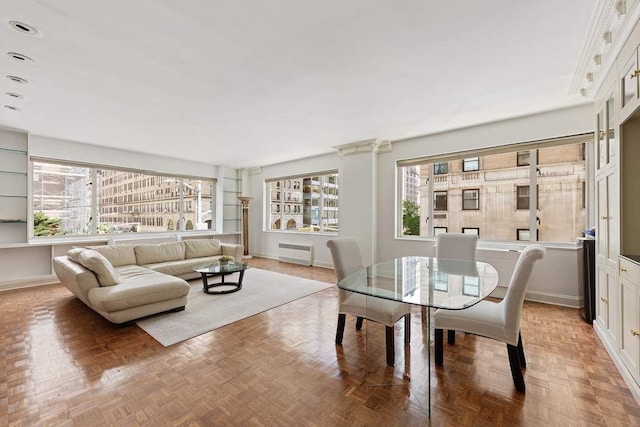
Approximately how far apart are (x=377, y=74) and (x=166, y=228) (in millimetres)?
5941

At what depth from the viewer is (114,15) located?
1837mm

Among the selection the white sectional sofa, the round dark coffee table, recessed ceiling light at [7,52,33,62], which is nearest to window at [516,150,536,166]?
the round dark coffee table

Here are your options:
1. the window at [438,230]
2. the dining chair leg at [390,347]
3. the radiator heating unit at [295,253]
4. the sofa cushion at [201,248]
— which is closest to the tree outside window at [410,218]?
the window at [438,230]

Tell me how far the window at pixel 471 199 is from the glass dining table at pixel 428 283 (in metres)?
1.74

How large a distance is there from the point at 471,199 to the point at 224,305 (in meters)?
4.00

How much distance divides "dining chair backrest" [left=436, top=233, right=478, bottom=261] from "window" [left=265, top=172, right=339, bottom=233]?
3064 millimetres

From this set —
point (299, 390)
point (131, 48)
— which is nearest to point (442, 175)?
point (299, 390)

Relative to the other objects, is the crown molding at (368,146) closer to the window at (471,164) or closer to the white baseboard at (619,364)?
the window at (471,164)

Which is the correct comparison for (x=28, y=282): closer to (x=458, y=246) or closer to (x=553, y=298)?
(x=458, y=246)

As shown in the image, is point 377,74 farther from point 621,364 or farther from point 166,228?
point 166,228

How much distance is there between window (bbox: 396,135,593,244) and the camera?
3588mm

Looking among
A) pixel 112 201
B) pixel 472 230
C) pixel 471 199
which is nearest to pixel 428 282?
pixel 472 230

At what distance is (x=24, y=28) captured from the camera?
6.45 ft

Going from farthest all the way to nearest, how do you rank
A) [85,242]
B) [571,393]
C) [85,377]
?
1. [85,242]
2. [85,377]
3. [571,393]
